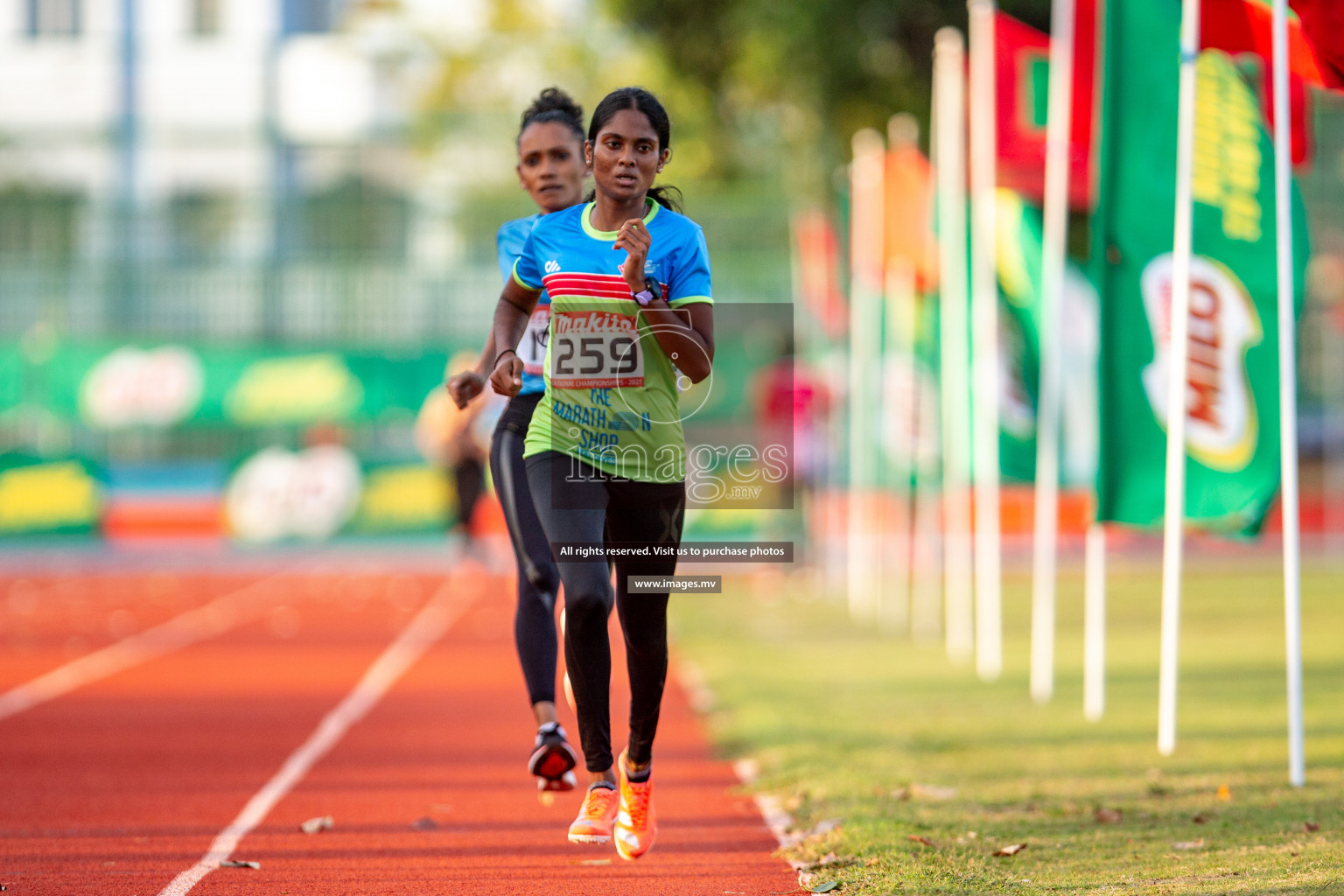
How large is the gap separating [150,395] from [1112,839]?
23.6 metres

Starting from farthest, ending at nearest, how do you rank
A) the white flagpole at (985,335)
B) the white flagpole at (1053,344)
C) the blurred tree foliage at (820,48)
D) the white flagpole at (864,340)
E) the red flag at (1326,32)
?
the blurred tree foliage at (820,48) < the white flagpole at (864,340) < the white flagpole at (985,335) < the white flagpole at (1053,344) < the red flag at (1326,32)

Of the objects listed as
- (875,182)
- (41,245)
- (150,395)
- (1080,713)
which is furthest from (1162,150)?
(41,245)

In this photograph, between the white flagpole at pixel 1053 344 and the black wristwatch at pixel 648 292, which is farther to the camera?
the white flagpole at pixel 1053 344

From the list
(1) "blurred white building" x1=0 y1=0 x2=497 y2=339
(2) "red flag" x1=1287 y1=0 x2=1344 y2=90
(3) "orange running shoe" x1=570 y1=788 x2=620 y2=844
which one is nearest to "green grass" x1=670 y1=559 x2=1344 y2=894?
(3) "orange running shoe" x1=570 y1=788 x2=620 y2=844

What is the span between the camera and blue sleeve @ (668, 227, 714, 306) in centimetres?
519

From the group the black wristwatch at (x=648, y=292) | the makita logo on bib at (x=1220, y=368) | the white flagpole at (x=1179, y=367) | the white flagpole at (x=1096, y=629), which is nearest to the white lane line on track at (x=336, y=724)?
the black wristwatch at (x=648, y=292)

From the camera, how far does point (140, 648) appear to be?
48.0 ft

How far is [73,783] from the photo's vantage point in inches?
313

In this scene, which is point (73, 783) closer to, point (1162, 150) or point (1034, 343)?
point (1162, 150)

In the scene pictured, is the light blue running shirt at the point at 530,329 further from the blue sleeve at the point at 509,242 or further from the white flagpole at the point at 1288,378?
the white flagpole at the point at 1288,378

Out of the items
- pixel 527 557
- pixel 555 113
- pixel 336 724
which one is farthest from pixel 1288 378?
pixel 336 724

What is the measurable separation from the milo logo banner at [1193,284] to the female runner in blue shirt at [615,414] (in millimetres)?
3814

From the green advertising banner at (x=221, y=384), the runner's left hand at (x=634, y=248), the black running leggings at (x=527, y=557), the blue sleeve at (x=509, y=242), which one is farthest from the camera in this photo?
the green advertising banner at (x=221, y=384)

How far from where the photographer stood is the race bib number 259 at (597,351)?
534 centimetres
